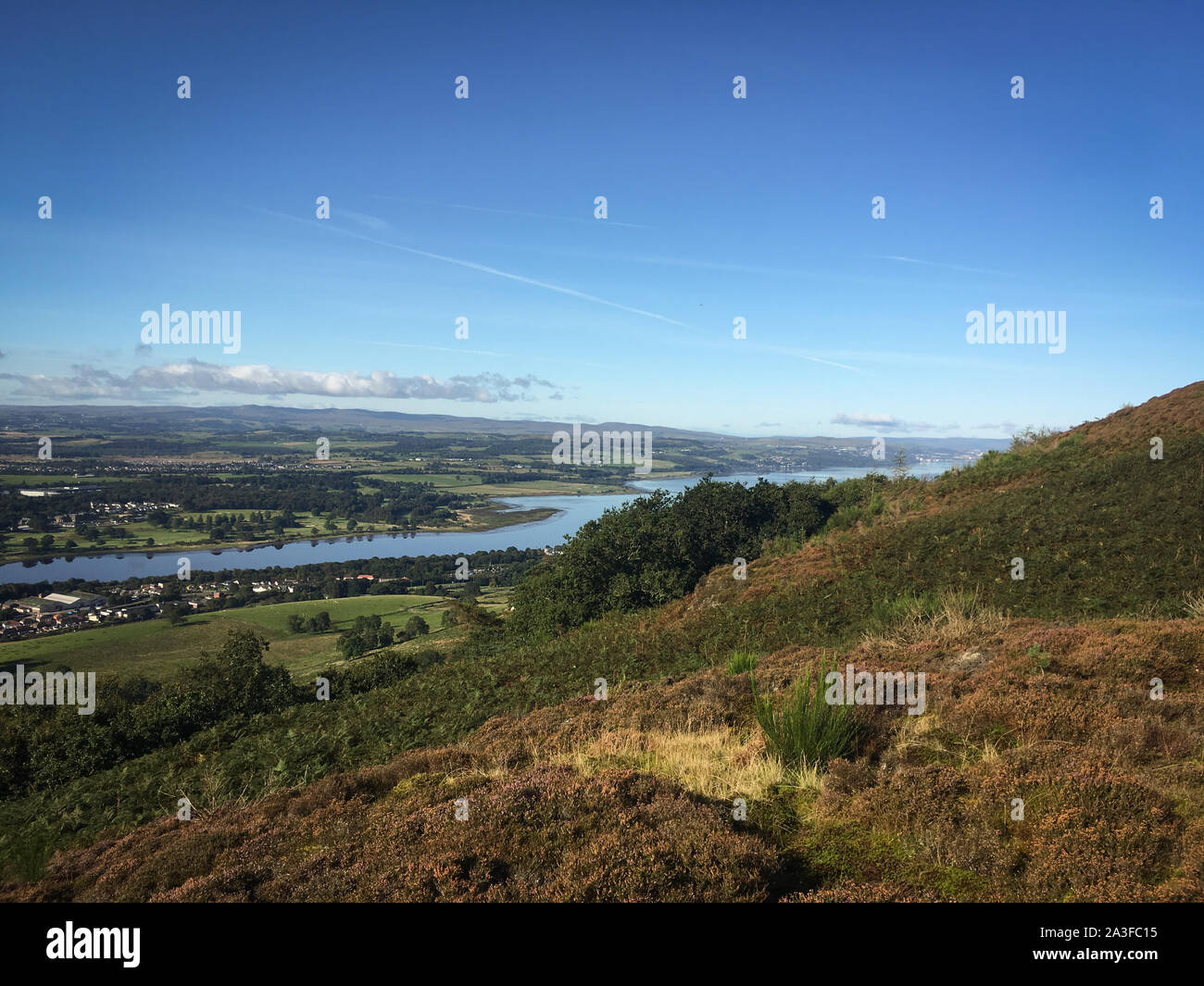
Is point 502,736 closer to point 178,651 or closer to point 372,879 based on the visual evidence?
point 372,879

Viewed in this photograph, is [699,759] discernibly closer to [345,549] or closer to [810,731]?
[810,731]

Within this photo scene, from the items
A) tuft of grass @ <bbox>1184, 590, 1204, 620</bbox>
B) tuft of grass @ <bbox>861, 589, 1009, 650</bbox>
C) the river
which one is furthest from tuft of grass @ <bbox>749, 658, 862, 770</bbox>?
the river

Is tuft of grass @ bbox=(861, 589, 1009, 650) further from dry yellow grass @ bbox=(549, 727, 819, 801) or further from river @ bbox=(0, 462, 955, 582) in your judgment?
river @ bbox=(0, 462, 955, 582)

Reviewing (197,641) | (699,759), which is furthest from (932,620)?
(197,641)

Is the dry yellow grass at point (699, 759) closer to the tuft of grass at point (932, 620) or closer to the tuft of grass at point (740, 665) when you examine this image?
the tuft of grass at point (740, 665)

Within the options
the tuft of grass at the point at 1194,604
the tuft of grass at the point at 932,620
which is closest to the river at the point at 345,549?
the tuft of grass at the point at 932,620
